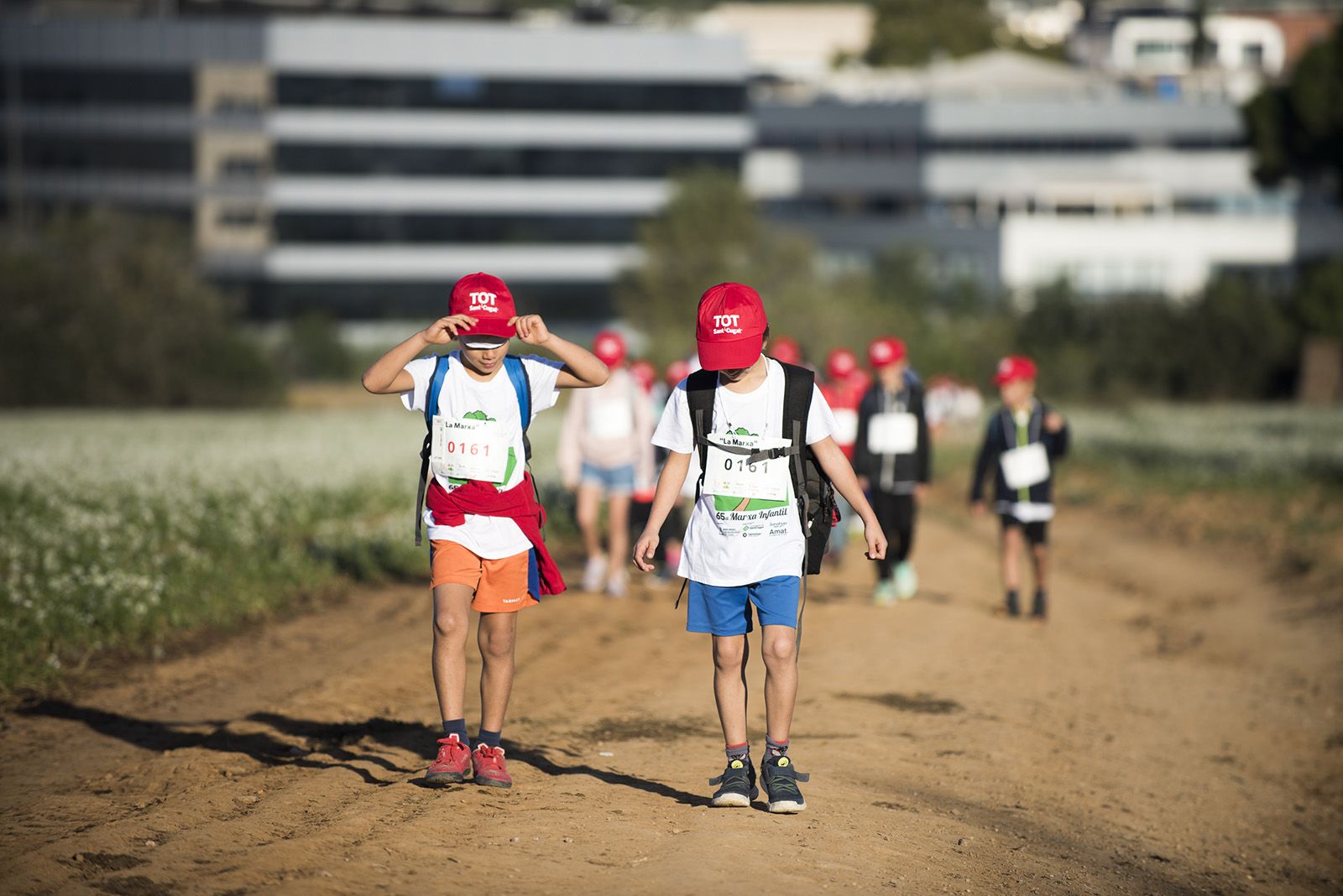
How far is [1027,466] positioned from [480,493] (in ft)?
24.1

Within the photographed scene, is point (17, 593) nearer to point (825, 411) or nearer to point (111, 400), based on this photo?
point (825, 411)

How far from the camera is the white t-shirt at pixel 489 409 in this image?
7.15m

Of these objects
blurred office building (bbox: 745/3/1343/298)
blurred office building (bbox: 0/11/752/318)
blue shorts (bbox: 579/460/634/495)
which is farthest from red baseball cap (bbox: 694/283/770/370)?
blurred office building (bbox: 0/11/752/318)

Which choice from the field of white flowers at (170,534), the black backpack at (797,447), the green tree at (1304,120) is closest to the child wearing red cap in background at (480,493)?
the black backpack at (797,447)

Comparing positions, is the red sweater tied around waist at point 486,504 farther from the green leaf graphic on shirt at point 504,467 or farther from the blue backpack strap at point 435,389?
the blue backpack strap at point 435,389

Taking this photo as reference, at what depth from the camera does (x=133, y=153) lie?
3258 inches

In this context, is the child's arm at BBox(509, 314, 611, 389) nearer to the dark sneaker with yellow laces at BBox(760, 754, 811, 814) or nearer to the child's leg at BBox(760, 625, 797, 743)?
the child's leg at BBox(760, 625, 797, 743)

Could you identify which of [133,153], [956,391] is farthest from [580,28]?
[956,391]

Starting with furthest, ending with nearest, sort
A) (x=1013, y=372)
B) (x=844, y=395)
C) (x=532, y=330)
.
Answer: (x=844, y=395) < (x=1013, y=372) < (x=532, y=330)

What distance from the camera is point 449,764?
717 cm

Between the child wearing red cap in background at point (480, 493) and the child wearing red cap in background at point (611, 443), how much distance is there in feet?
21.0

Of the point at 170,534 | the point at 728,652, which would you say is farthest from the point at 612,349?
the point at 728,652

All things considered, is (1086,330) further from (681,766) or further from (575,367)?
(575,367)

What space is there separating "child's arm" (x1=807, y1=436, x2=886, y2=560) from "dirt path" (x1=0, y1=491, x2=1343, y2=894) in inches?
48.1
